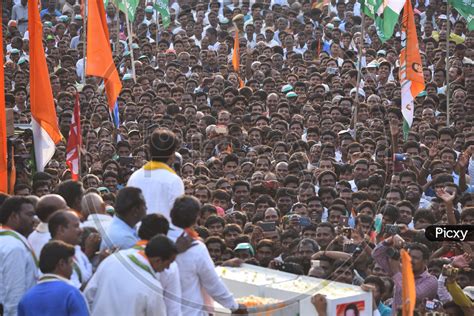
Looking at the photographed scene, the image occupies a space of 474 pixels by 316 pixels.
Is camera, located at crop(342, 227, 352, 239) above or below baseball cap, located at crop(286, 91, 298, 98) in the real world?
below

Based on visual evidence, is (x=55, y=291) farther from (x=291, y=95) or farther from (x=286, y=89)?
(x=286, y=89)

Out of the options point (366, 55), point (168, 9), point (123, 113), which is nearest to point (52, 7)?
point (168, 9)

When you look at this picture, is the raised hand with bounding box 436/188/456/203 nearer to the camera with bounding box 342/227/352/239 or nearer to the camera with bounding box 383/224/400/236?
the camera with bounding box 383/224/400/236

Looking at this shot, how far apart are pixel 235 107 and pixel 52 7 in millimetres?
7028

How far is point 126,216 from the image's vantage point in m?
7.43

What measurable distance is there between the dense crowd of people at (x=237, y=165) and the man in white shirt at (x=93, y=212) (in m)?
0.01

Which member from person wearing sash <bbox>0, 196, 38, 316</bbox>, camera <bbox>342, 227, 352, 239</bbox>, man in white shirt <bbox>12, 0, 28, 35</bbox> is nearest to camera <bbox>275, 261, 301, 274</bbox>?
camera <bbox>342, 227, 352, 239</bbox>

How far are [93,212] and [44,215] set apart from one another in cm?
44

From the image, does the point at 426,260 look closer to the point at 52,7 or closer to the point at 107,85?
the point at 107,85

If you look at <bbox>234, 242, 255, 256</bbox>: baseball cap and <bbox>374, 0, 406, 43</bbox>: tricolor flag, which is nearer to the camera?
<bbox>234, 242, 255, 256</bbox>: baseball cap

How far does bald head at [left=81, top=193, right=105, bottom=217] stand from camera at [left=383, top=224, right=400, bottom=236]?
8.19 ft

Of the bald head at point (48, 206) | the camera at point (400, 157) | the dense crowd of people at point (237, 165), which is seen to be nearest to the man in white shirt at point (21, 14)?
the dense crowd of people at point (237, 165)

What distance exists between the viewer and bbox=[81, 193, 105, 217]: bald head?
7.91 meters

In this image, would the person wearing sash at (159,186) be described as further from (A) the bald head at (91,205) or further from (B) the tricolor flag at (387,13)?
(B) the tricolor flag at (387,13)
